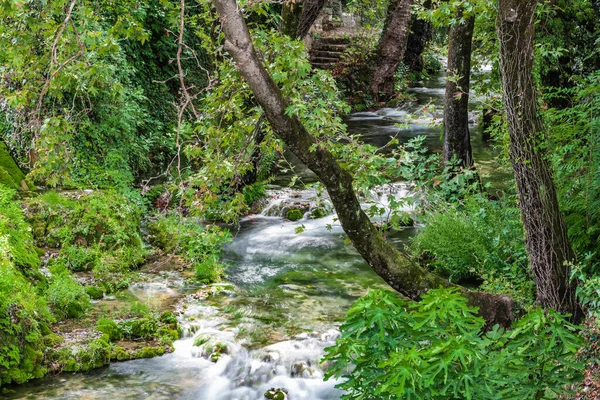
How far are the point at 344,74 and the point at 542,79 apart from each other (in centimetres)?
1281

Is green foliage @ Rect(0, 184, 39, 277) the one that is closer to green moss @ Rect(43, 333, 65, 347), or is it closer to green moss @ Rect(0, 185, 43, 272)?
green moss @ Rect(0, 185, 43, 272)

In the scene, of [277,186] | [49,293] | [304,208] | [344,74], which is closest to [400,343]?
[49,293]

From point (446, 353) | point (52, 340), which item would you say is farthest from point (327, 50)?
point (446, 353)

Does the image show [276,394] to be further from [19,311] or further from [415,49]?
[415,49]

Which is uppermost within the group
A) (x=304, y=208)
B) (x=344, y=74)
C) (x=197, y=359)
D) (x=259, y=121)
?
(x=344, y=74)

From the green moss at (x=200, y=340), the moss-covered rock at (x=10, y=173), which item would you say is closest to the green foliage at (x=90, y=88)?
the moss-covered rock at (x=10, y=173)

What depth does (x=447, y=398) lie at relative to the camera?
126 inches

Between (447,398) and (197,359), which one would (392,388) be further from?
(197,359)

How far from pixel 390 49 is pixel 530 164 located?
17.6 m

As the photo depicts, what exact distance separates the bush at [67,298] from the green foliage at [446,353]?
5.47 m

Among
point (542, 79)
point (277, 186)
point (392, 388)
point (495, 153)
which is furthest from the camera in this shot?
point (495, 153)

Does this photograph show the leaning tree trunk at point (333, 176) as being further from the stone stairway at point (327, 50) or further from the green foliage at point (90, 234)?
the stone stairway at point (327, 50)

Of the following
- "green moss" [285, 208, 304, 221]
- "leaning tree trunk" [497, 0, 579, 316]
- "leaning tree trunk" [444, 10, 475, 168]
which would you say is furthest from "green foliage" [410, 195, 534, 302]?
"green moss" [285, 208, 304, 221]

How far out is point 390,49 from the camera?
22.4m
